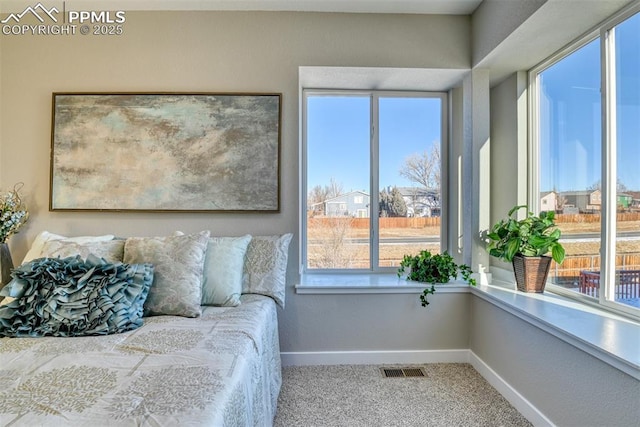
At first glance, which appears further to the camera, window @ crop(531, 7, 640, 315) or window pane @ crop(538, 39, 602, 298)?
window pane @ crop(538, 39, 602, 298)

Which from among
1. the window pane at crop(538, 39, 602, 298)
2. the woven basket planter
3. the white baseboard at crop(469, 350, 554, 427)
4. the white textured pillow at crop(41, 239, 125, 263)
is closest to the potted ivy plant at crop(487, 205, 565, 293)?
the woven basket planter

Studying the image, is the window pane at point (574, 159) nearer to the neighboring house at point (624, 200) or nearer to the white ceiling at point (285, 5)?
the neighboring house at point (624, 200)

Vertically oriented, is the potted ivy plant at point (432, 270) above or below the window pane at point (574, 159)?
below

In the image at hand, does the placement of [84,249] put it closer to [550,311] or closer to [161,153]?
[161,153]

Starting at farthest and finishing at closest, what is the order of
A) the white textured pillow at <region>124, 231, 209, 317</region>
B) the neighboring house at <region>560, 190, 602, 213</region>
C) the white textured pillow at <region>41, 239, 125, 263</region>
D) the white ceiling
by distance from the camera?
the white ceiling
the neighboring house at <region>560, 190, 602, 213</region>
the white textured pillow at <region>41, 239, 125, 263</region>
the white textured pillow at <region>124, 231, 209, 317</region>

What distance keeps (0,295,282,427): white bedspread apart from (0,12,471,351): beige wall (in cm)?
88

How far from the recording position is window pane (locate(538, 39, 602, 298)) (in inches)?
77.4

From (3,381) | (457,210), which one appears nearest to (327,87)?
(457,210)

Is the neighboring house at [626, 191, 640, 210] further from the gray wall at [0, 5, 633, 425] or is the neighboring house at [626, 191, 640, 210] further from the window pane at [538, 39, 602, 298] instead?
the gray wall at [0, 5, 633, 425]

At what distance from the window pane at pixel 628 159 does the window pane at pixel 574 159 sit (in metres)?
0.13

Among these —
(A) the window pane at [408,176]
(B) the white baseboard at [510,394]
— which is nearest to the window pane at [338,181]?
(A) the window pane at [408,176]

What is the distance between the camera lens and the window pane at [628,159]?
1.71 m

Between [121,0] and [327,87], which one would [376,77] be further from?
[121,0]

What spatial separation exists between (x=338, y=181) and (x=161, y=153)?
1448mm
